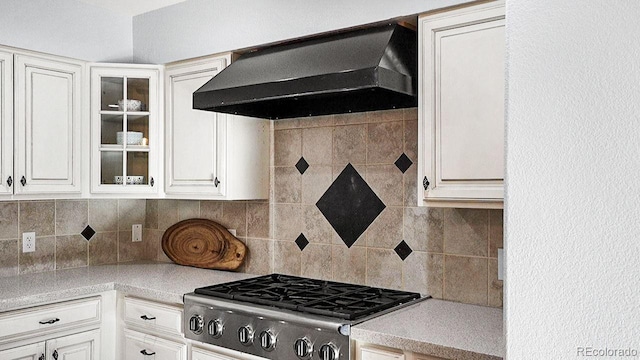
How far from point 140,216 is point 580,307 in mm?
3195

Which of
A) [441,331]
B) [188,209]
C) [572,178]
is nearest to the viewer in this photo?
[572,178]

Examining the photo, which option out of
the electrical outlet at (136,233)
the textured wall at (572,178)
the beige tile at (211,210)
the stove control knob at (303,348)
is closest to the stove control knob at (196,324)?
the stove control knob at (303,348)

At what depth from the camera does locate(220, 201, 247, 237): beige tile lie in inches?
123

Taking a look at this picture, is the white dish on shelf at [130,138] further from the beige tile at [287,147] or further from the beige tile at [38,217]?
the beige tile at [287,147]

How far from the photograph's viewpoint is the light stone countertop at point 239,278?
69.9 inches

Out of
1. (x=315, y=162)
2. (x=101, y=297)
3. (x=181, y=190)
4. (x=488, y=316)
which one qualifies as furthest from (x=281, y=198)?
(x=488, y=316)

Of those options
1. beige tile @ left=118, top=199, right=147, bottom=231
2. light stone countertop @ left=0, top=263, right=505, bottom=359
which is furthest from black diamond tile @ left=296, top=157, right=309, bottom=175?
beige tile @ left=118, top=199, right=147, bottom=231

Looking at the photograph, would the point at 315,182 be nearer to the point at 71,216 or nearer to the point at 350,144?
the point at 350,144

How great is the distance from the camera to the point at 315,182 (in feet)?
9.30

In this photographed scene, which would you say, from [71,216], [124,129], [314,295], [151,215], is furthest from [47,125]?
[314,295]

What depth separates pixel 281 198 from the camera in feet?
9.76

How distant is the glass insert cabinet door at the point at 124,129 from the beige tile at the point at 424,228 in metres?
1.46

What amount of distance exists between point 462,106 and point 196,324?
1459mm

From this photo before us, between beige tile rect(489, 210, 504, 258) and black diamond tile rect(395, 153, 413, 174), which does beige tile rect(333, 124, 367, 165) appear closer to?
black diamond tile rect(395, 153, 413, 174)
